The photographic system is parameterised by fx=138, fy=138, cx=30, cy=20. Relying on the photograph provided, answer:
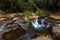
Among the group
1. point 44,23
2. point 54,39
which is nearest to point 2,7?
point 44,23

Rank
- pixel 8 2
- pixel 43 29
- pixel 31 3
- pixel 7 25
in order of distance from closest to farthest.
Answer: pixel 43 29 < pixel 7 25 < pixel 31 3 < pixel 8 2

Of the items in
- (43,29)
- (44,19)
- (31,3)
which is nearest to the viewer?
(43,29)

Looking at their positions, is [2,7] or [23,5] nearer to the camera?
[23,5]

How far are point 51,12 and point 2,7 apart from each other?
10.3ft

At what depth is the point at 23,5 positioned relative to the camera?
8250 mm

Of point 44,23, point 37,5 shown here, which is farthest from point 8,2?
point 44,23

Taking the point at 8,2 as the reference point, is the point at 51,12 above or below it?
below

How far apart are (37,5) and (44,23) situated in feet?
7.47

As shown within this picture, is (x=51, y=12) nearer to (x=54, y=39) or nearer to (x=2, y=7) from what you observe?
(x=2, y=7)

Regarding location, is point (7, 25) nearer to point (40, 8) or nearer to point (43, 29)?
point (43, 29)

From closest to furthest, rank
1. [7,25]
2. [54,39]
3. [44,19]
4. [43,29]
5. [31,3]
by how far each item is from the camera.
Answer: [54,39], [43,29], [7,25], [44,19], [31,3]

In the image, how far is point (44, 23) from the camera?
244 inches

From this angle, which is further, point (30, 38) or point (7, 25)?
point (7, 25)

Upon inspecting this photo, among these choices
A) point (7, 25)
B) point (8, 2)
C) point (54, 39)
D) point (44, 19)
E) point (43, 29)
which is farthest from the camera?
point (8, 2)
